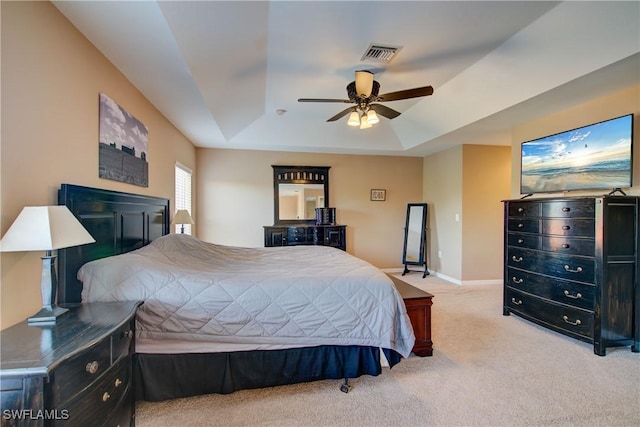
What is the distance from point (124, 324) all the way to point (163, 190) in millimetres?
2389

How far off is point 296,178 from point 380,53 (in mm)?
3190

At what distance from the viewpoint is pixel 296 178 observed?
5602 millimetres

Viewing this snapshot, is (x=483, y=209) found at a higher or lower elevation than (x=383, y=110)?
lower

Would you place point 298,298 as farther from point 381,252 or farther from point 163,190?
point 381,252

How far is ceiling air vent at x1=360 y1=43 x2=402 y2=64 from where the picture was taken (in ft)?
8.52

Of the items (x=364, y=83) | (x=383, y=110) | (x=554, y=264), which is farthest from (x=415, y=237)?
A: (x=364, y=83)

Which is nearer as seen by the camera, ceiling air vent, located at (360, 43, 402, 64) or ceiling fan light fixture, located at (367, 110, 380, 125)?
ceiling air vent, located at (360, 43, 402, 64)

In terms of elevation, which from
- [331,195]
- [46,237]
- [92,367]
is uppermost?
[331,195]

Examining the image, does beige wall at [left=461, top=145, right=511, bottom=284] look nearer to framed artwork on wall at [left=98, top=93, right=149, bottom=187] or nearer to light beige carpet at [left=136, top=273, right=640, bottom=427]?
light beige carpet at [left=136, top=273, right=640, bottom=427]

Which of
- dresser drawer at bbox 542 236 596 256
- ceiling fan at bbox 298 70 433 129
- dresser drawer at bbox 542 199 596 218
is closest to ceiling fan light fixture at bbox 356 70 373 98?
ceiling fan at bbox 298 70 433 129

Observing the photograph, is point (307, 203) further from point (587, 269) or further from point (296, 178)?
point (587, 269)

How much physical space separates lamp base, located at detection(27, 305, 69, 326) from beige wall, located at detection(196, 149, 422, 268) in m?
4.00

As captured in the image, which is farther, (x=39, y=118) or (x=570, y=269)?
(x=570, y=269)

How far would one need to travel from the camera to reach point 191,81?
2.56 m
